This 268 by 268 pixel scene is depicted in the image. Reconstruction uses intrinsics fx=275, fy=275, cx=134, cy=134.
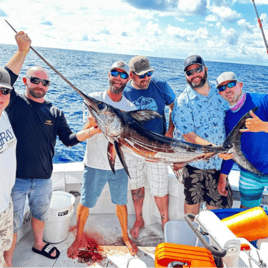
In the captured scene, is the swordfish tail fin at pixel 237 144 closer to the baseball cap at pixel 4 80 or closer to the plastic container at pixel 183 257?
the plastic container at pixel 183 257

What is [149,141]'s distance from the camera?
1964mm

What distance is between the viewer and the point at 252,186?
246cm

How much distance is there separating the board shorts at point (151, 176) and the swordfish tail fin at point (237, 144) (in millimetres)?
873

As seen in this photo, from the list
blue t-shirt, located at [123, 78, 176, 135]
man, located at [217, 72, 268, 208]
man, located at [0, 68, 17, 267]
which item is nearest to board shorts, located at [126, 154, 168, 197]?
blue t-shirt, located at [123, 78, 176, 135]

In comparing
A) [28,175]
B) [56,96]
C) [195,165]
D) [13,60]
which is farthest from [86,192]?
[56,96]

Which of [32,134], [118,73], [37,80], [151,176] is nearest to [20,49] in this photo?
[37,80]

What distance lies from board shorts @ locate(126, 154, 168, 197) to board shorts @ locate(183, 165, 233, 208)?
0.98 feet

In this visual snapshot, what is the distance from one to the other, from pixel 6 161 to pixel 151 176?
155 cm

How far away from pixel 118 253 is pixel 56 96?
11328 millimetres

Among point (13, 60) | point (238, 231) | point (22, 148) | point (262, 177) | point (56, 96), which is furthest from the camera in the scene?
point (56, 96)

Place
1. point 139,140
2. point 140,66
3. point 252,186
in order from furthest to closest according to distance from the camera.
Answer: point 140,66
point 252,186
point 139,140

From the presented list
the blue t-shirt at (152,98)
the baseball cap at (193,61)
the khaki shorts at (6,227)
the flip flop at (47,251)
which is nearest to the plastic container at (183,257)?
the khaki shorts at (6,227)

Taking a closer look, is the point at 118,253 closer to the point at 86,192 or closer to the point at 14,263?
the point at 86,192

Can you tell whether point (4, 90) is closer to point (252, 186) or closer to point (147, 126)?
point (147, 126)
